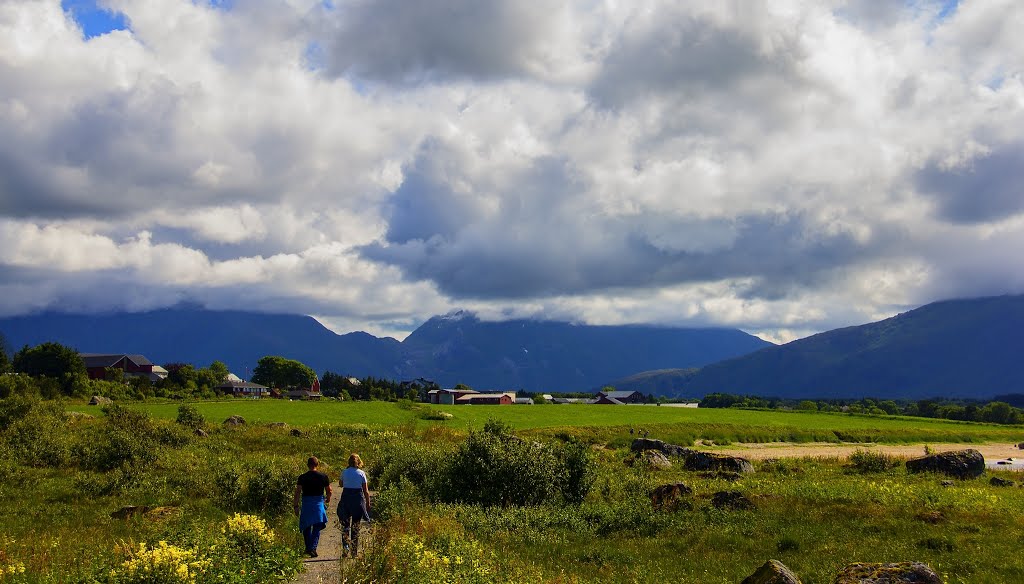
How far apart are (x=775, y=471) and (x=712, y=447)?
3403cm

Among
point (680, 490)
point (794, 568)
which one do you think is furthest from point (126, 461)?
point (794, 568)

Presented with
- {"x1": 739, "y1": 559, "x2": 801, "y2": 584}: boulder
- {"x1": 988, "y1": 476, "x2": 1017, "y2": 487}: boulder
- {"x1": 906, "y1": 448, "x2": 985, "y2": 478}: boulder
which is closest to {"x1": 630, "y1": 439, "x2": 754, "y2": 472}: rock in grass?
{"x1": 906, "y1": 448, "x2": 985, "y2": 478}: boulder

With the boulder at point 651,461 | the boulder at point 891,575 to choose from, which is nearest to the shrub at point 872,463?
the boulder at point 651,461

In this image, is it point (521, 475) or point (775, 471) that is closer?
point (521, 475)

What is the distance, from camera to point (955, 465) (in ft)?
158

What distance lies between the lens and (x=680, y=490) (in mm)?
34250

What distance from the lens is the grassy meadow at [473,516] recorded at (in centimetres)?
1742

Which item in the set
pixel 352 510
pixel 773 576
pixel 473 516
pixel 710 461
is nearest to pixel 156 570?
pixel 352 510

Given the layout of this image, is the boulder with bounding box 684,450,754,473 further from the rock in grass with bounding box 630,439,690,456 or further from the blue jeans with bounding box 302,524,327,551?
the blue jeans with bounding box 302,524,327,551

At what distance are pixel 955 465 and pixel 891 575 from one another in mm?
40111

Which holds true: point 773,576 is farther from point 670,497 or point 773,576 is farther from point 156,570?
point 670,497

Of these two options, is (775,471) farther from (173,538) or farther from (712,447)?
(173,538)

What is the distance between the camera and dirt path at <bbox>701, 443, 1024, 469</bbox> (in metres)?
75.6

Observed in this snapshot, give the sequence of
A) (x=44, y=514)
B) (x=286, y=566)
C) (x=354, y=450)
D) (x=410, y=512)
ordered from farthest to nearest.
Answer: (x=354, y=450) → (x=44, y=514) → (x=410, y=512) → (x=286, y=566)
